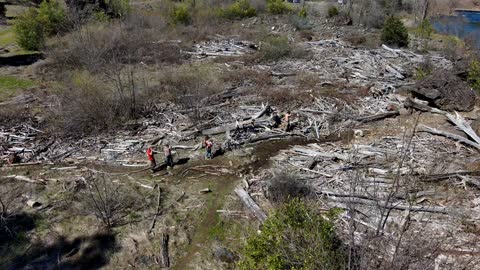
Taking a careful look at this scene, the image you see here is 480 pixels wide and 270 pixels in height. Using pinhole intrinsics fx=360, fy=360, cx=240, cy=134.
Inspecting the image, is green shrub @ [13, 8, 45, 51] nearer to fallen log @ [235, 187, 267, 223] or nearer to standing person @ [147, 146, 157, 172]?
standing person @ [147, 146, 157, 172]

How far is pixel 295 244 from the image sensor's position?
20.6 ft

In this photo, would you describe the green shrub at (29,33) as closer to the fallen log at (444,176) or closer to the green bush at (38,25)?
the green bush at (38,25)

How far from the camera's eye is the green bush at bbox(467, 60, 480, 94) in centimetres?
1557

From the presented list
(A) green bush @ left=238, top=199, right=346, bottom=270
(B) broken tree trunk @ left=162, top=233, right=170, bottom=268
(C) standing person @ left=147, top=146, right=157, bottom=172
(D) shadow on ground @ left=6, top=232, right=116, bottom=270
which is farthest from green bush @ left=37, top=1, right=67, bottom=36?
(A) green bush @ left=238, top=199, right=346, bottom=270

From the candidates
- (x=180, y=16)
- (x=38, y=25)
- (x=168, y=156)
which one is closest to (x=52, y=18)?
(x=38, y=25)

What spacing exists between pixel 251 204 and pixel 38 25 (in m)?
20.5

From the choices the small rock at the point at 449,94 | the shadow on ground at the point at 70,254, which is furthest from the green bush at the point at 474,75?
the shadow on ground at the point at 70,254

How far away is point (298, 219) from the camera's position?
688 cm

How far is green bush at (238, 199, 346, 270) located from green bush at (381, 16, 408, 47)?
830 inches

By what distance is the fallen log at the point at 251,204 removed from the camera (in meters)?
9.62

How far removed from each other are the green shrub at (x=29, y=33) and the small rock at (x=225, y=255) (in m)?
20.7

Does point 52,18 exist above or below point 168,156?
above

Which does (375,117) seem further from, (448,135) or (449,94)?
(449,94)

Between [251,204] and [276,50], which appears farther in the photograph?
[276,50]
